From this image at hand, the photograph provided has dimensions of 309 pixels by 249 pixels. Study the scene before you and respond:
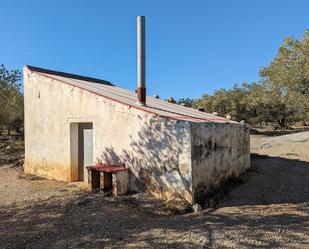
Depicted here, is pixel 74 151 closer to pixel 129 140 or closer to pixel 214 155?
pixel 129 140

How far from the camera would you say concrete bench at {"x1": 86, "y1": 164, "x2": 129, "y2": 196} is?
809cm

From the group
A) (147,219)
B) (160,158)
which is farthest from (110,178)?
(147,219)

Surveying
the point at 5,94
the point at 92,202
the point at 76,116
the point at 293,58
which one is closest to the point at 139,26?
the point at 76,116

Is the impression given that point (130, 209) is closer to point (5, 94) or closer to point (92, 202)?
point (92, 202)

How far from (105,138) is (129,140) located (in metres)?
1.05

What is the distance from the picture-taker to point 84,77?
15.0 metres

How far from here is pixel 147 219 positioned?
645cm

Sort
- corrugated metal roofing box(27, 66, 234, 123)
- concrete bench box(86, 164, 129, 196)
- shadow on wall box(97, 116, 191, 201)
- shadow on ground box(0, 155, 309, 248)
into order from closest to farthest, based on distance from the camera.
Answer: shadow on ground box(0, 155, 309, 248) < shadow on wall box(97, 116, 191, 201) < concrete bench box(86, 164, 129, 196) < corrugated metal roofing box(27, 66, 234, 123)

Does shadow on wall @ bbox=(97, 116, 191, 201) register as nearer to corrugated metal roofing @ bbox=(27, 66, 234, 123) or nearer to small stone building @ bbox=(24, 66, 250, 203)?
small stone building @ bbox=(24, 66, 250, 203)

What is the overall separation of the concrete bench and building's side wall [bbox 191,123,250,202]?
1930 mm

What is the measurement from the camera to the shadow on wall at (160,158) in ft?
23.8

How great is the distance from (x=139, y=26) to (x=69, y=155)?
15.2ft

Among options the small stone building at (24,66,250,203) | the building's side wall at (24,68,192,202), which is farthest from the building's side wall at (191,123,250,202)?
the building's side wall at (24,68,192,202)

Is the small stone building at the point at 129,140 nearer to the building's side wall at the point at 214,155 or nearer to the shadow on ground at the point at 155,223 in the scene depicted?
the building's side wall at the point at 214,155
